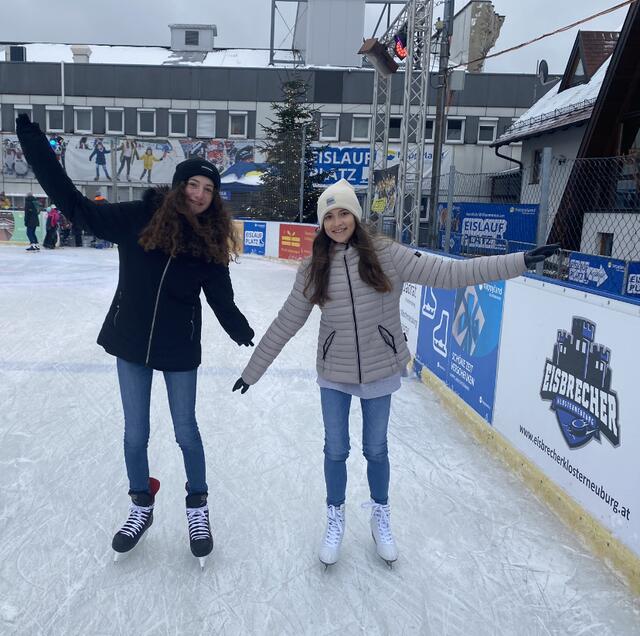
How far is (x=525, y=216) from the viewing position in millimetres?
12438

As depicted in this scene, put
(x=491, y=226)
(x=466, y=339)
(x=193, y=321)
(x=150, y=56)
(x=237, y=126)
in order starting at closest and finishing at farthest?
1. (x=193, y=321)
2. (x=466, y=339)
3. (x=491, y=226)
4. (x=237, y=126)
5. (x=150, y=56)

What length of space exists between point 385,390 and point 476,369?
213 centimetres

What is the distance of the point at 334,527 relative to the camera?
2.65 metres

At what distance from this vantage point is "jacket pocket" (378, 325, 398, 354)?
8.10ft

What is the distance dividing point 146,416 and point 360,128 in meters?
28.1

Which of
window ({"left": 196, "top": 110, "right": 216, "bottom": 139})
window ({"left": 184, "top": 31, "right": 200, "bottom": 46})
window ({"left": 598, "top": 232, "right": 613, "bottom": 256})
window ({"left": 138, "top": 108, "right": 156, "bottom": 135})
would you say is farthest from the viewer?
window ({"left": 184, "top": 31, "right": 200, "bottom": 46})

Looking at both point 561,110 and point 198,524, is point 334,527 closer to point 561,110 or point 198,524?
point 198,524

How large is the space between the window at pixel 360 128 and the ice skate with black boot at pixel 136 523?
91.3 feet

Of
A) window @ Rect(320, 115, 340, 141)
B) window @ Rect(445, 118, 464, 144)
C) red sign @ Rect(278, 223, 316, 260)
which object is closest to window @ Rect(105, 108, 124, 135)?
window @ Rect(320, 115, 340, 141)

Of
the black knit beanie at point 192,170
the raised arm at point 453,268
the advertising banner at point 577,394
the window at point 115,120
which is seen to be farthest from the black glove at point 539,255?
the window at point 115,120

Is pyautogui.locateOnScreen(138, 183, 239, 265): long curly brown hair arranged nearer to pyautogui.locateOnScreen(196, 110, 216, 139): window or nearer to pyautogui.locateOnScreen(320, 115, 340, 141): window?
pyautogui.locateOnScreen(320, 115, 340, 141): window

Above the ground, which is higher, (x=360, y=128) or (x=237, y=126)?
(x=360, y=128)

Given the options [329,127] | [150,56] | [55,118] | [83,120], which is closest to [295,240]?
[329,127]

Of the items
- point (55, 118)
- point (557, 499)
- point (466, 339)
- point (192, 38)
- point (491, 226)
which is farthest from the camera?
point (192, 38)
